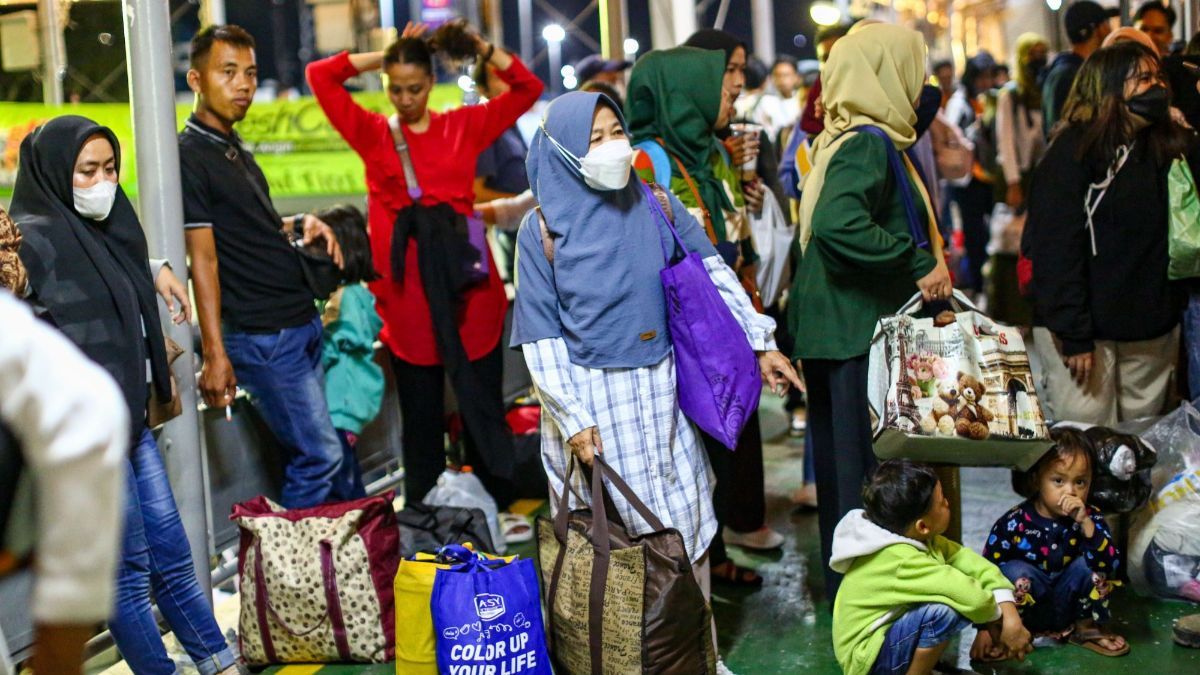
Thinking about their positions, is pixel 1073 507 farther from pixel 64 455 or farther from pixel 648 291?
pixel 64 455

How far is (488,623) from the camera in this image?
3.96 m

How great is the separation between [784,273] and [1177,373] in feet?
5.39

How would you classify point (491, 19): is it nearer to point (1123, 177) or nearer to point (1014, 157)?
point (1014, 157)

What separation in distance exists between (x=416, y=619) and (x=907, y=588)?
58.6 inches

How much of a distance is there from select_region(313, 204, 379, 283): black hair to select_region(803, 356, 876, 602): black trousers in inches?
70.1

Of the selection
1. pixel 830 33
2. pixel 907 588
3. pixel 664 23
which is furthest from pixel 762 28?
pixel 907 588

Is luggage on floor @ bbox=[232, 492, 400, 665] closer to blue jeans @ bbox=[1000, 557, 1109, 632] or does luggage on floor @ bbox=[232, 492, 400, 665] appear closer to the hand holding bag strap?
the hand holding bag strap

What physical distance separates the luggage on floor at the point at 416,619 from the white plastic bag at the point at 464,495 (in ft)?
3.79

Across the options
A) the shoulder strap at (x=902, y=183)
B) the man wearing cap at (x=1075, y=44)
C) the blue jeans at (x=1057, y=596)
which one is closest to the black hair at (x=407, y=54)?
the shoulder strap at (x=902, y=183)

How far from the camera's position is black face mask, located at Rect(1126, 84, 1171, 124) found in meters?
4.79

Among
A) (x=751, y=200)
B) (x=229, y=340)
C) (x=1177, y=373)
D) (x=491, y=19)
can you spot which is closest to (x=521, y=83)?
(x=751, y=200)

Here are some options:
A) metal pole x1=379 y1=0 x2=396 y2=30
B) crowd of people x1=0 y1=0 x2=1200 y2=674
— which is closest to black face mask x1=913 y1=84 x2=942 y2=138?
crowd of people x1=0 y1=0 x2=1200 y2=674

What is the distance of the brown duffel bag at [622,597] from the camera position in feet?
12.7

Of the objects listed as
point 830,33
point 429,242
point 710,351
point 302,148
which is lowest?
point 710,351
